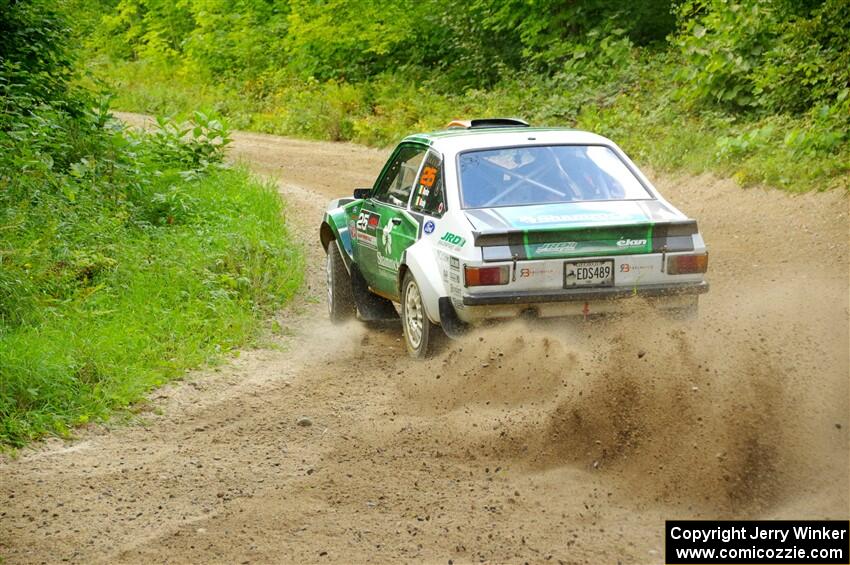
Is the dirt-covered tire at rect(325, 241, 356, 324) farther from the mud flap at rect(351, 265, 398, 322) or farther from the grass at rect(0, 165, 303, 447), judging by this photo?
the grass at rect(0, 165, 303, 447)

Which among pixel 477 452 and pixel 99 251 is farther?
pixel 99 251

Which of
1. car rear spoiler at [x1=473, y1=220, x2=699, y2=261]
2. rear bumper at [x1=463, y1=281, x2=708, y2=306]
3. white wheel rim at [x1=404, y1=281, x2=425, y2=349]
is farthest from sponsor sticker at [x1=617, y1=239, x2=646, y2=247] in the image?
white wheel rim at [x1=404, y1=281, x2=425, y2=349]

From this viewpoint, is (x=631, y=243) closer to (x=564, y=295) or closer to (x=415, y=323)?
(x=564, y=295)

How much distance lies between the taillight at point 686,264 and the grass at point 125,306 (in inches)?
142

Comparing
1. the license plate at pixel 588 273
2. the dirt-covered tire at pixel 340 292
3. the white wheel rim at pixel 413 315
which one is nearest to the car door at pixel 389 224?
the white wheel rim at pixel 413 315

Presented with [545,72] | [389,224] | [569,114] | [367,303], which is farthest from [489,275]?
[545,72]

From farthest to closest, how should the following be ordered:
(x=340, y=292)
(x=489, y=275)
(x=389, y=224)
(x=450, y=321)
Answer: (x=340, y=292) → (x=389, y=224) → (x=450, y=321) → (x=489, y=275)

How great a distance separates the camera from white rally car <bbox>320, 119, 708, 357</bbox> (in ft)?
23.0

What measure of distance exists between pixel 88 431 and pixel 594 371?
3.17 metres

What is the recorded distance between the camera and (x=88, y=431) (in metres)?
6.96

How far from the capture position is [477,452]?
6027 mm

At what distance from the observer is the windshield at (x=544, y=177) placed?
7.77m

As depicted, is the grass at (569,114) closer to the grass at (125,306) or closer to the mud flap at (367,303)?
the grass at (125,306)

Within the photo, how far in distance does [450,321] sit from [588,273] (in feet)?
3.14
